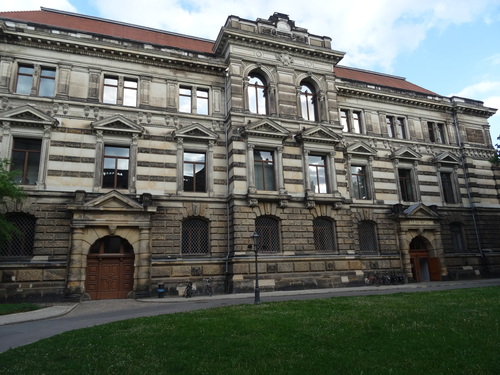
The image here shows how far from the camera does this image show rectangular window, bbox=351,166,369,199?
2978cm

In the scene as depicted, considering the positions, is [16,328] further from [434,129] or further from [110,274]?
[434,129]

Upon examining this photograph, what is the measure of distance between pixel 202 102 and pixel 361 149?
44.9 ft

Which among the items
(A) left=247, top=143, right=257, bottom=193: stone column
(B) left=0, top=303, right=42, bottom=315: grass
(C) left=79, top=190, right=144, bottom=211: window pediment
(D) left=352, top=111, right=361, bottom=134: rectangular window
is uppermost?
(D) left=352, top=111, right=361, bottom=134: rectangular window

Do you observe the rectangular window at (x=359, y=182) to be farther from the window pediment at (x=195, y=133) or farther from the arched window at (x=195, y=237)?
the arched window at (x=195, y=237)

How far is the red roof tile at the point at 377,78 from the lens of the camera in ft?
118

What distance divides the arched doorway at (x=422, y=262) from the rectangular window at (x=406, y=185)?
11.6ft

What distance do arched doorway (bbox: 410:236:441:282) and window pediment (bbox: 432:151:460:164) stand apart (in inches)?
299

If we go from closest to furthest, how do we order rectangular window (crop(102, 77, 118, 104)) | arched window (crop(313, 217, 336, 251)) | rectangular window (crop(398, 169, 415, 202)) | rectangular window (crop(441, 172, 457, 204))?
rectangular window (crop(102, 77, 118, 104))
arched window (crop(313, 217, 336, 251))
rectangular window (crop(398, 169, 415, 202))
rectangular window (crop(441, 172, 457, 204))

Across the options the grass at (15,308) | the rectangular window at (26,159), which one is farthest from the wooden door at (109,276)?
the rectangular window at (26,159)

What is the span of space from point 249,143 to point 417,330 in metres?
18.0

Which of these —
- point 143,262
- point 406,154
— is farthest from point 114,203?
point 406,154

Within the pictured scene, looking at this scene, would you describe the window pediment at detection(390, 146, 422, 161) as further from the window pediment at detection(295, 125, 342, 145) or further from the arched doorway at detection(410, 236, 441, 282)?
the arched doorway at detection(410, 236, 441, 282)

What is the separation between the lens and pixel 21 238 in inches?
835

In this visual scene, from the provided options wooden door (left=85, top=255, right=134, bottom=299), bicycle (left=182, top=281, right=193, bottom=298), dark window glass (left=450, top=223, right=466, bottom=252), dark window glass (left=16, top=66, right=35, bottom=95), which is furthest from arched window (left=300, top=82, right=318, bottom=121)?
dark window glass (left=16, top=66, right=35, bottom=95)
